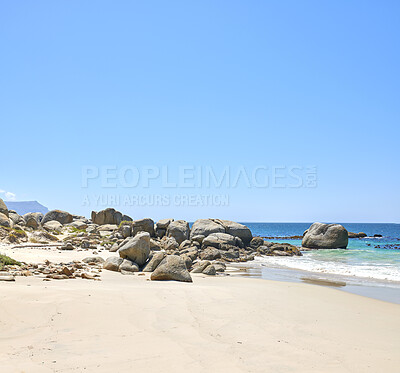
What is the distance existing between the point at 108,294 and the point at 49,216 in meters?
43.0

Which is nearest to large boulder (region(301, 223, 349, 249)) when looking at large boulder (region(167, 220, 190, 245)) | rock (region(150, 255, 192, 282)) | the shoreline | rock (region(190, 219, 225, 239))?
rock (region(190, 219, 225, 239))

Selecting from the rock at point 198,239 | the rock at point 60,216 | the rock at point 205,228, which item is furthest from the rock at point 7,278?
the rock at point 60,216

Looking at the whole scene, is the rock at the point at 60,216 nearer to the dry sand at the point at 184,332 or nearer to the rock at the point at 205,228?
the rock at the point at 205,228

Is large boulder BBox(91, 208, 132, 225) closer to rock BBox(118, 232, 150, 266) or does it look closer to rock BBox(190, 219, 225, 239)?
rock BBox(190, 219, 225, 239)

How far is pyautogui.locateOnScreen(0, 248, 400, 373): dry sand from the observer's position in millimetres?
4422

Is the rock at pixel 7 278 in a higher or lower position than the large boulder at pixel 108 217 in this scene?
lower

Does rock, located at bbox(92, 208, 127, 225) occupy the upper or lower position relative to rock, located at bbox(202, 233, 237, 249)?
upper

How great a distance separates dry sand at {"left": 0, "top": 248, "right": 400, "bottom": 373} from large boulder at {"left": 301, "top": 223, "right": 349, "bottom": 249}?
3044cm

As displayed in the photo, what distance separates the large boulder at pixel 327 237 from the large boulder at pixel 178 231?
14.1 m

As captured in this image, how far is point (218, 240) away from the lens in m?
29.3

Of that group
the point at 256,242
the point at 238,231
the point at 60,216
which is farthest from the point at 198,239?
the point at 60,216

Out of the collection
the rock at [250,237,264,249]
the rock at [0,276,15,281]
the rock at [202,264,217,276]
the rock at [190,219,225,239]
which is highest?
the rock at [190,219,225,239]

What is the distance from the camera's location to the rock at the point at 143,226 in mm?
34938

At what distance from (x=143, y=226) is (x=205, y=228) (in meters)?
6.59
